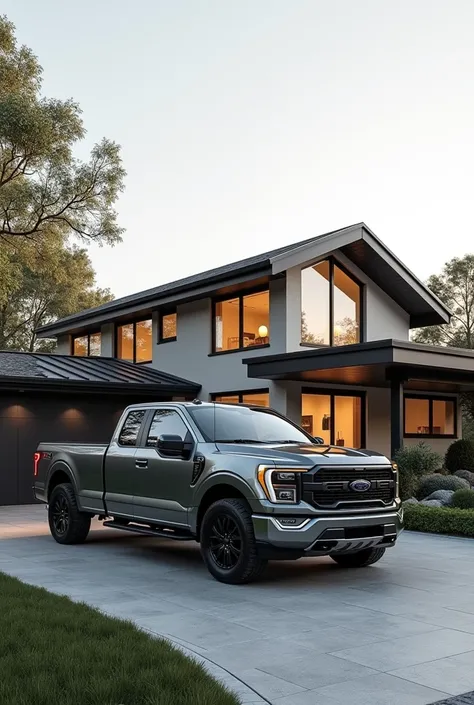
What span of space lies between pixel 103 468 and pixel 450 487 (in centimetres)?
837

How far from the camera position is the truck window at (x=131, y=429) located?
10.5 m

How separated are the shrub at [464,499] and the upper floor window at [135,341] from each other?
12347 millimetres

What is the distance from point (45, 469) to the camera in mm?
12125

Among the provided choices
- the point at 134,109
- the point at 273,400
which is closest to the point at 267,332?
the point at 273,400

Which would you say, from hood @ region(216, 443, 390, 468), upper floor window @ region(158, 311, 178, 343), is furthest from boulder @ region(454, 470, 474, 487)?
hood @ region(216, 443, 390, 468)

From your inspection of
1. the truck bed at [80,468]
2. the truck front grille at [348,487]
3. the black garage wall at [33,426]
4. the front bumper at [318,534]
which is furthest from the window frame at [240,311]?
the front bumper at [318,534]

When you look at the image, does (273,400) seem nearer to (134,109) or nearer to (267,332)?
(267,332)

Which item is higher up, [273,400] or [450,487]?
[273,400]

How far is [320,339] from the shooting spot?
19500 mm

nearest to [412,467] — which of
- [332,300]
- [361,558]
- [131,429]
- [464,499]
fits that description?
[464,499]

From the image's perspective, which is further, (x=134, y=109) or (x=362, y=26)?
(x=134, y=109)

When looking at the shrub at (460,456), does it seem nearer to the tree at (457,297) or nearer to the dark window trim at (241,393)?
the dark window trim at (241,393)

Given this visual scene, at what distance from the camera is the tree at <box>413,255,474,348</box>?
39.9m

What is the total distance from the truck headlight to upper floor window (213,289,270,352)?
11.0 m
